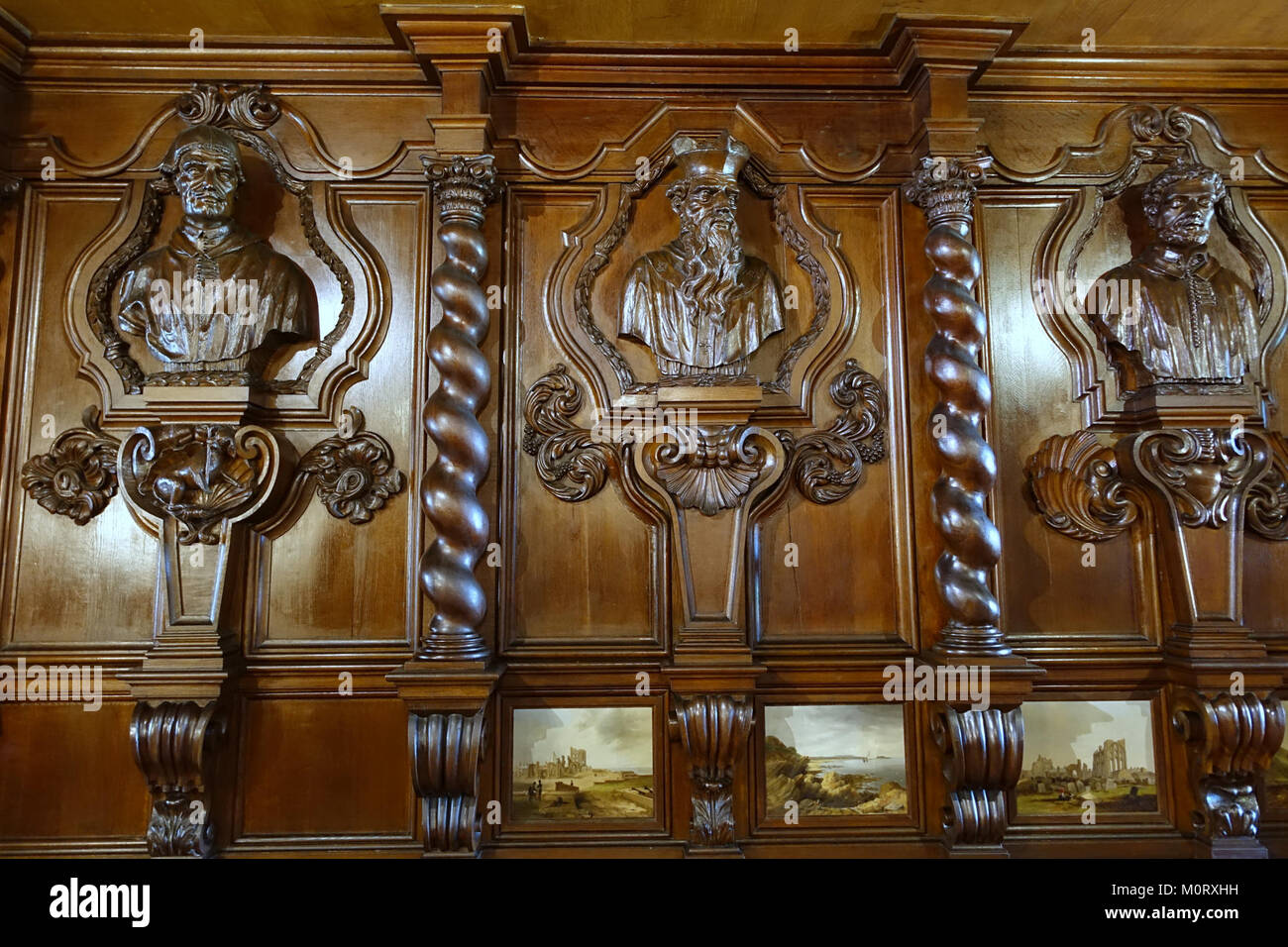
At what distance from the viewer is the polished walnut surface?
9.30 ft

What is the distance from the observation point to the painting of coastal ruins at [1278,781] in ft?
9.79

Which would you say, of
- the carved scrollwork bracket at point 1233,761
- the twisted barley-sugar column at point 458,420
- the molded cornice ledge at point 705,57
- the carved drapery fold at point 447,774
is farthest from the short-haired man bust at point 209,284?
the carved scrollwork bracket at point 1233,761

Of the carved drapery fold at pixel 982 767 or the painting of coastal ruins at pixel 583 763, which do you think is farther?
the painting of coastal ruins at pixel 583 763

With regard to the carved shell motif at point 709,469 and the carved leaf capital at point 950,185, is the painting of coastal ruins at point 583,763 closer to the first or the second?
the carved shell motif at point 709,469

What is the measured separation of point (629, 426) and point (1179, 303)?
214cm

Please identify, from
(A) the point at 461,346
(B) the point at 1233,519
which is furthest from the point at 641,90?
(B) the point at 1233,519

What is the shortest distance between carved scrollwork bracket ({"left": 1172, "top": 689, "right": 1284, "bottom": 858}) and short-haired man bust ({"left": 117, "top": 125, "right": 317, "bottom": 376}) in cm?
362

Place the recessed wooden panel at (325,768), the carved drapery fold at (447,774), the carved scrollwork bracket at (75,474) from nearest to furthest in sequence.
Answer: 1. the carved drapery fold at (447,774)
2. the recessed wooden panel at (325,768)
3. the carved scrollwork bracket at (75,474)

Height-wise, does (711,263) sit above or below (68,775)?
above

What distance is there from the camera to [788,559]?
3035mm

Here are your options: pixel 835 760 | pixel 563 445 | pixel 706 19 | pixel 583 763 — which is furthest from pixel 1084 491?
pixel 706 19

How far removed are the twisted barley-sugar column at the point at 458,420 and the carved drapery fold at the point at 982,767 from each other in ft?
5.49

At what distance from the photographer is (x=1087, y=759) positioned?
2.98 m

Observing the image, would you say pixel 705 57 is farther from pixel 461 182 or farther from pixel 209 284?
pixel 209 284
